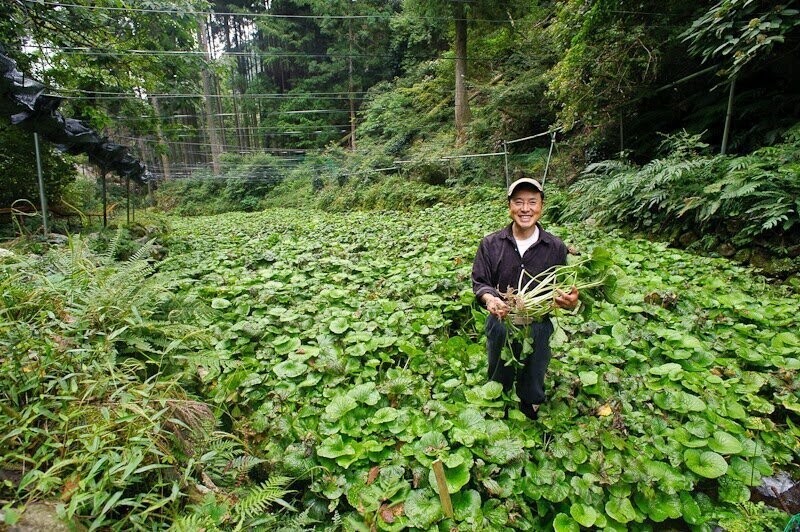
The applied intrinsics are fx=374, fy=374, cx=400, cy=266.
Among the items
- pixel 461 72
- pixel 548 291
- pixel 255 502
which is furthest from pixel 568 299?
pixel 461 72

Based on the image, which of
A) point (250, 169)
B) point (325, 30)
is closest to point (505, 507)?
point (250, 169)

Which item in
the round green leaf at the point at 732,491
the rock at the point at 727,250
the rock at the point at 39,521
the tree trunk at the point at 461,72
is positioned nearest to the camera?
the rock at the point at 39,521

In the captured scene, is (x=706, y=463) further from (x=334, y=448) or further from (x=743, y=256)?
(x=743, y=256)

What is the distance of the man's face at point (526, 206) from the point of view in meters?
2.17

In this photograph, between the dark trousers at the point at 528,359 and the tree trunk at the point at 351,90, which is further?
the tree trunk at the point at 351,90

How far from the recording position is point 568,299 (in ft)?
6.35

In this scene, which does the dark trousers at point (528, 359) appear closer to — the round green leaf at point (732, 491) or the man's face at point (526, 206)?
the man's face at point (526, 206)

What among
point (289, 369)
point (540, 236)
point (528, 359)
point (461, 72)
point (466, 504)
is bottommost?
point (466, 504)

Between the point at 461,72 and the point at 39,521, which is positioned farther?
the point at 461,72

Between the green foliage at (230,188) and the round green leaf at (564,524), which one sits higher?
the green foliage at (230,188)

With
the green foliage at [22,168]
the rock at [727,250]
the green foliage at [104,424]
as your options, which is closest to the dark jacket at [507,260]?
the green foliage at [104,424]

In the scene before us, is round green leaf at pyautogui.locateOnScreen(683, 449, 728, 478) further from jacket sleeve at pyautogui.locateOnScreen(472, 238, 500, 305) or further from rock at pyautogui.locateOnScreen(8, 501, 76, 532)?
rock at pyautogui.locateOnScreen(8, 501, 76, 532)

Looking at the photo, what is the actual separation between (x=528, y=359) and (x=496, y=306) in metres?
0.49

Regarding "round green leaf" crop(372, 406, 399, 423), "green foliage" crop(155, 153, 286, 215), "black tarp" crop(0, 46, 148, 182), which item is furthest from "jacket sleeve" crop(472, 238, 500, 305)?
"green foliage" crop(155, 153, 286, 215)
